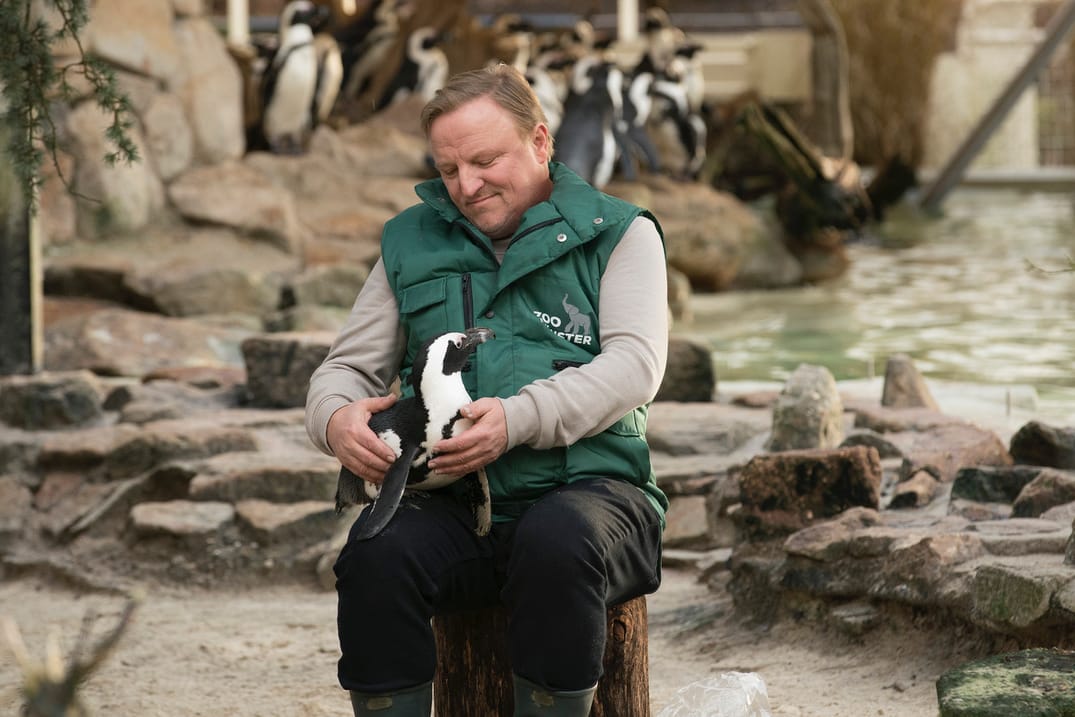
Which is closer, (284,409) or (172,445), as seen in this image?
(172,445)

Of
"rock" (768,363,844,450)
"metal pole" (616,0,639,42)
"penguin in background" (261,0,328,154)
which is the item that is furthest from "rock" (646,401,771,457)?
"metal pole" (616,0,639,42)

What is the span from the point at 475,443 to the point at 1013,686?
831 mm

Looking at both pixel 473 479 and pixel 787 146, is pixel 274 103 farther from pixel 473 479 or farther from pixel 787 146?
pixel 473 479

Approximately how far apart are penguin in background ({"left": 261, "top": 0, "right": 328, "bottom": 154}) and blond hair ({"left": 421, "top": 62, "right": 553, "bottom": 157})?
10.3 m

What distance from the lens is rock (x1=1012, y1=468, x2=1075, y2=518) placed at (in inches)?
135

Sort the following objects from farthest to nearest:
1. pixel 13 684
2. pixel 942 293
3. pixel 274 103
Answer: pixel 274 103
pixel 942 293
pixel 13 684

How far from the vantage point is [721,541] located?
423 cm

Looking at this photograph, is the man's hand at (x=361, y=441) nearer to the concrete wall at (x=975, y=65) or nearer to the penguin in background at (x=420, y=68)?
the penguin in background at (x=420, y=68)

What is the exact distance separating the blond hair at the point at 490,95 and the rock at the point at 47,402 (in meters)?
2.92

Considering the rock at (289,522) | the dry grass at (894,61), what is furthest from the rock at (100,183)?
the dry grass at (894,61)

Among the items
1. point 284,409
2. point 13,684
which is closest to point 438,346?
point 13,684

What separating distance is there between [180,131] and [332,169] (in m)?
1.31

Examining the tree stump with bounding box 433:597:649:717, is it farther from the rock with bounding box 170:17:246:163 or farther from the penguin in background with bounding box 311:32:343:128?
the penguin in background with bounding box 311:32:343:128

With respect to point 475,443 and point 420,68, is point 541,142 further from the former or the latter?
point 420,68
